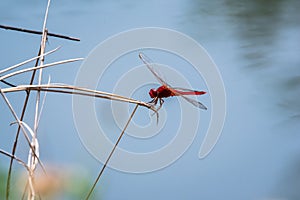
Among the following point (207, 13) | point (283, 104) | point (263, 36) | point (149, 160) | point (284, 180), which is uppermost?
point (207, 13)

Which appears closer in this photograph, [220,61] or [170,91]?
[170,91]

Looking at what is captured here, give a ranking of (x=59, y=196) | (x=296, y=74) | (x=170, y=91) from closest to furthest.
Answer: (x=170, y=91) < (x=59, y=196) < (x=296, y=74)

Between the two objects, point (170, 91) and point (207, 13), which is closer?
point (170, 91)

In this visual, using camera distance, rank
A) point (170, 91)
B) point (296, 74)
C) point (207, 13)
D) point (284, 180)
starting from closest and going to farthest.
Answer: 1. point (170, 91)
2. point (284, 180)
3. point (296, 74)
4. point (207, 13)

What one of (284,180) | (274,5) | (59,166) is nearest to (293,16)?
(274,5)

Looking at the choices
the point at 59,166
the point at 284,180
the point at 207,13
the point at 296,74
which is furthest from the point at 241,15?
the point at 59,166

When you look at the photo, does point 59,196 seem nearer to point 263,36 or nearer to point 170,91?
point 170,91

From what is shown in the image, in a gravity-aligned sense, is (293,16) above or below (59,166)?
above

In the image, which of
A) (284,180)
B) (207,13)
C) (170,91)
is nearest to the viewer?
(170,91)

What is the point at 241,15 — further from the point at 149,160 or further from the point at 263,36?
the point at 149,160
